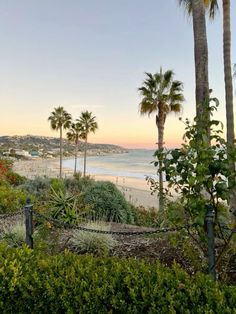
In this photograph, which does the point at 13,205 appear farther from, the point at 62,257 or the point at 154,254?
the point at 62,257

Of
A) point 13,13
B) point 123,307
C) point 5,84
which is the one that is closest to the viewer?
point 123,307

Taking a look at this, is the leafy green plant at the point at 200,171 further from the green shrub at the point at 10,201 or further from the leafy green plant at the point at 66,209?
the green shrub at the point at 10,201

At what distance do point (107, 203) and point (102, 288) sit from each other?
688cm

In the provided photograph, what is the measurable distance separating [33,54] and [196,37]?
14.1 meters

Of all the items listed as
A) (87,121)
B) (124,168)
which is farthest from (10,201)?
(124,168)

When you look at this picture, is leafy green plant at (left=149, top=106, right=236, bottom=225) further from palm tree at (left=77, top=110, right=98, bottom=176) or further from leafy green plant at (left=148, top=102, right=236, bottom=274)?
palm tree at (left=77, top=110, right=98, bottom=176)

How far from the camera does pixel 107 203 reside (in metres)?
9.67

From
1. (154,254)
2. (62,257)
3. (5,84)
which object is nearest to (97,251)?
(154,254)

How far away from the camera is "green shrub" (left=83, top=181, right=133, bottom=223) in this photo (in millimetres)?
9520

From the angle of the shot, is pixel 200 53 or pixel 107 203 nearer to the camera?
pixel 200 53

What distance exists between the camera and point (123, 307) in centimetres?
271

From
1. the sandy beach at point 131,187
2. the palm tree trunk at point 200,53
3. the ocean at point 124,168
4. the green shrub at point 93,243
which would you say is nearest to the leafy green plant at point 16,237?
the green shrub at point 93,243

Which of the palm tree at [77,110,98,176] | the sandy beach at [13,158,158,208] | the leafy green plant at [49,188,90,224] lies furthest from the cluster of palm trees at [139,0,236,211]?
the palm tree at [77,110,98,176]

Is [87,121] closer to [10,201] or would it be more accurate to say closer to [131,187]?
[131,187]
